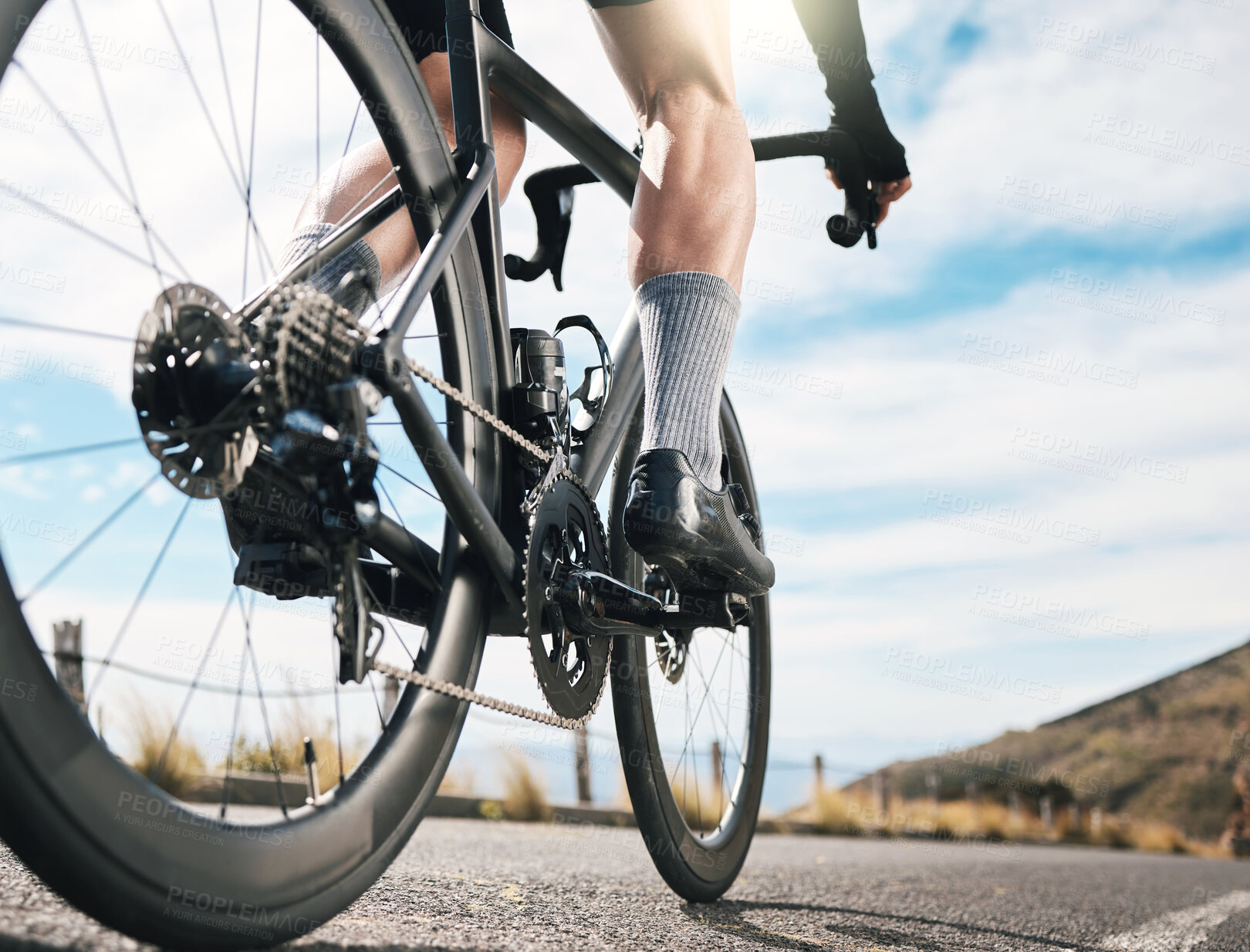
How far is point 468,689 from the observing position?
1101 millimetres

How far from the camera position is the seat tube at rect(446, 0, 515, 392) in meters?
1.26

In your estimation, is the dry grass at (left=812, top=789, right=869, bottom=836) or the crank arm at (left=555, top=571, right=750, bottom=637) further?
the dry grass at (left=812, top=789, right=869, bottom=836)

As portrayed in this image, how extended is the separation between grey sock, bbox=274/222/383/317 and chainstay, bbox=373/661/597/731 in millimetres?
461

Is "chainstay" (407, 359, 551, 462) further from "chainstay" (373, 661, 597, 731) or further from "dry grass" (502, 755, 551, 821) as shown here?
"dry grass" (502, 755, 551, 821)

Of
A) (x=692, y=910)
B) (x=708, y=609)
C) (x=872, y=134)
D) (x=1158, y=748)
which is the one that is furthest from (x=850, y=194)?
(x=1158, y=748)

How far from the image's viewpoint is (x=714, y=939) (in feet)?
4.34

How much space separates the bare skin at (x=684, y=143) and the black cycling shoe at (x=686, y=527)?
290mm

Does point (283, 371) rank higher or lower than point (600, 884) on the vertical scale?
higher

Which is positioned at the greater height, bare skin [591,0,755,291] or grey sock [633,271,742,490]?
bare skin [591,0,755,291]

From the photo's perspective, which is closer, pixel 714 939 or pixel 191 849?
pixel 191 849

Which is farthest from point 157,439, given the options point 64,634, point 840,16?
point 64,634

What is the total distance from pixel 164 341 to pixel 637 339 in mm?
935

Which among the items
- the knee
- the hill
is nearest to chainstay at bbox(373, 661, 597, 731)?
the knee

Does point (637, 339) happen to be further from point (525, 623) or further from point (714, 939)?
point (714, 939)
